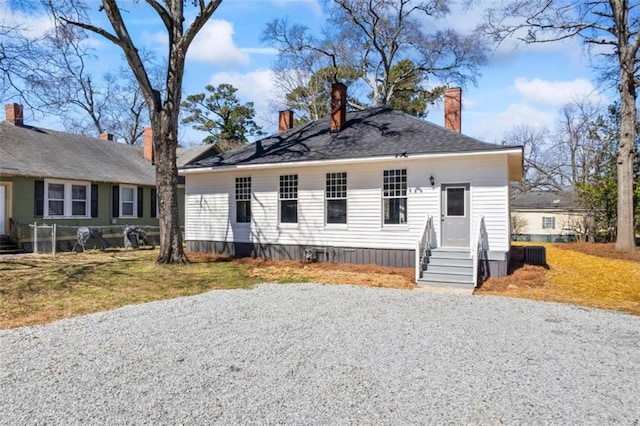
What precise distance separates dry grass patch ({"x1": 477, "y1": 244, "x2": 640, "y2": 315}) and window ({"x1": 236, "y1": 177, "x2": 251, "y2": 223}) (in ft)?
Result: 26.3

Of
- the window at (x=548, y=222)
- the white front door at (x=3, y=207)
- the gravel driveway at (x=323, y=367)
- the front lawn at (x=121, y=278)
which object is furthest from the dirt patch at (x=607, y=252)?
the white front door at (x=3, y=207)

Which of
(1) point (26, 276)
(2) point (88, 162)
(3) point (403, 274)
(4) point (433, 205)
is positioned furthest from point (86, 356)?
(2) point (88, 162)

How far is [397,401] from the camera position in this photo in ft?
12.0

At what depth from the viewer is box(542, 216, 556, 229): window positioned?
32.6 m

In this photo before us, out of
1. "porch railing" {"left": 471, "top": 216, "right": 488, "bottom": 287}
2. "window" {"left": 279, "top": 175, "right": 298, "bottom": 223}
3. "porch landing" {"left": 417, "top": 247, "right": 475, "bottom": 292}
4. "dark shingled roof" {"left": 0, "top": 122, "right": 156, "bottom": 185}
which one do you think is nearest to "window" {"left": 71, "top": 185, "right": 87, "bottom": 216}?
"dark shingled roof" {"left": 0, "top": 122, "right": 156, "bottom": 185}

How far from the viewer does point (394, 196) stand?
12125 millimetres

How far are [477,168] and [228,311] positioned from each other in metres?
7.50

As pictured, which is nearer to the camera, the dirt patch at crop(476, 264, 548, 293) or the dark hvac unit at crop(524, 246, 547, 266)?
the dirt patch at crop(476, 264, 548, 293)

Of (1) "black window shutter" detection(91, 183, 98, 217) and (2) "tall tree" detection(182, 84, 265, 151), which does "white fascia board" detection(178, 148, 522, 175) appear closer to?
(1) "black window shutter" detection(91, 183, 98, 217)

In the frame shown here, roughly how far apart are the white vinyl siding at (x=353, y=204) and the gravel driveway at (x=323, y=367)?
4.31m

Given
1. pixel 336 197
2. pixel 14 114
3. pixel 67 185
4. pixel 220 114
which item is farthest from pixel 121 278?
pixel 220 114

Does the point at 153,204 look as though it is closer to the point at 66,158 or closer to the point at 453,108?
the point at 66,158

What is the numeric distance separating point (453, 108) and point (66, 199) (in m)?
15.7

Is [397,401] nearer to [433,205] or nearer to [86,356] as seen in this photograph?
[86,356]
